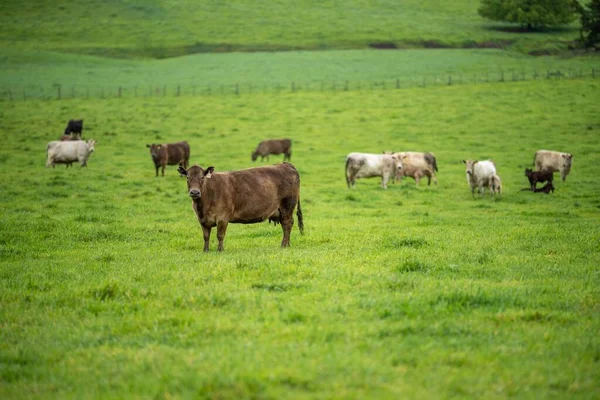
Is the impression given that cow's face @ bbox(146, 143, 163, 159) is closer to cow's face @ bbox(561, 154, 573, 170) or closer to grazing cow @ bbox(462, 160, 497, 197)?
grazing cow @ bbox(462, 160, 497, 197)

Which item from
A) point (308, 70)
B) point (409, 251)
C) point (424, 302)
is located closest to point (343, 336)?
point (424, 302)

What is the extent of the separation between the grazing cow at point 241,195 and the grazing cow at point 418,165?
1710 cm

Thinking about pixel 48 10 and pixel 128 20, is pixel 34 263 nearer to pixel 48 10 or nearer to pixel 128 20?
pixel 128 20

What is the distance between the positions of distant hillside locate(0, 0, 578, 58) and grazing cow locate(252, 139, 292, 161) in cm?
5642

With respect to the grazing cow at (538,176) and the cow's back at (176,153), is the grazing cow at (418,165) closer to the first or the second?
the grazing cow at (538,176)

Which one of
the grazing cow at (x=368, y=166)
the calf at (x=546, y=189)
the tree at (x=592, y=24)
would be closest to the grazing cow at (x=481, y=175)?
the calf at (x=546, y=189)

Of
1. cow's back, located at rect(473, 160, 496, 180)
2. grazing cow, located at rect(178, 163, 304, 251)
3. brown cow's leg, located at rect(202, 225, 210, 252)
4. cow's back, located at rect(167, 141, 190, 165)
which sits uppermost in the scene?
grazing cow, located at rect(178, 163, 304, 251)

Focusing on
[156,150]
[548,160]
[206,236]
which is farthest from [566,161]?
[206,236]

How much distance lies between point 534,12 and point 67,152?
268ft

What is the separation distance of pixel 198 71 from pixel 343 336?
7179 centimetres

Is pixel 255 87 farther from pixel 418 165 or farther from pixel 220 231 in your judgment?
pixel 220 231

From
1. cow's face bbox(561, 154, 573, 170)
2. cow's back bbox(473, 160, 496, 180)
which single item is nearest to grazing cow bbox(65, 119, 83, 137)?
cow's back bbox(473, 160, 496, 180)

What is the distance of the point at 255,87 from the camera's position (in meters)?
64.3

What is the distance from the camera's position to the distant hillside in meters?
94.9
